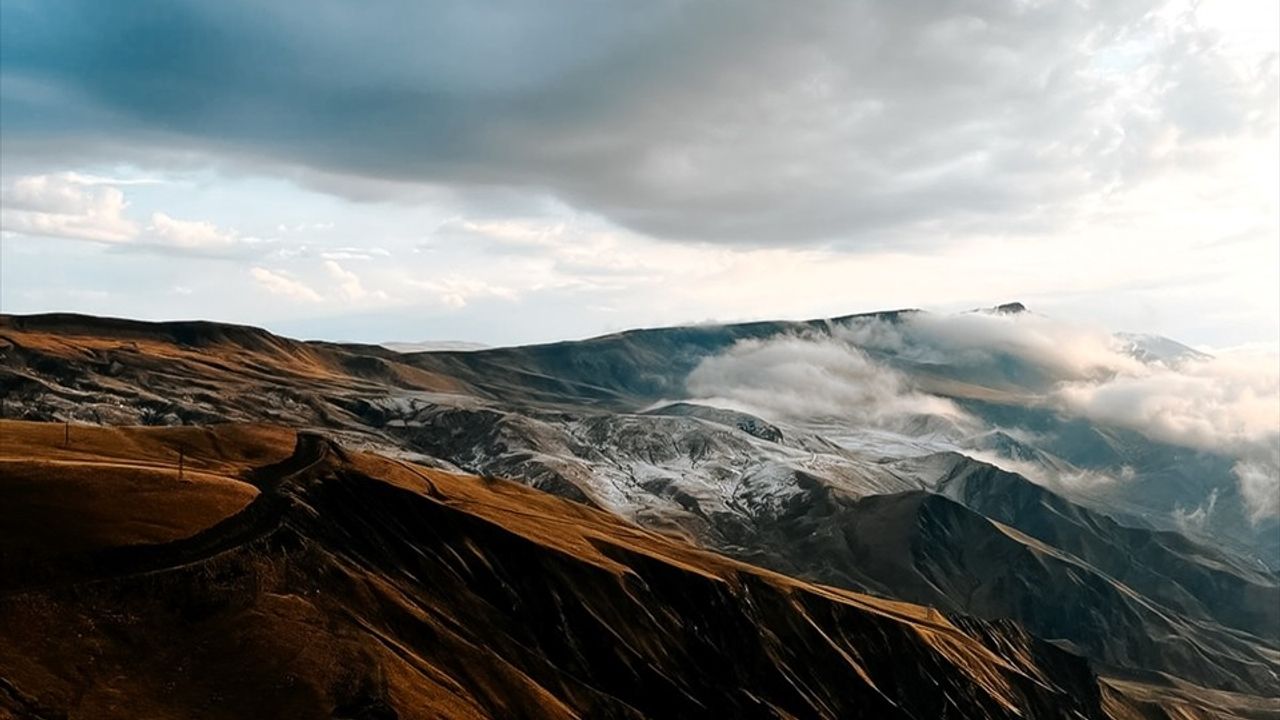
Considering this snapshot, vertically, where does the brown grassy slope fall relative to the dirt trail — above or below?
below

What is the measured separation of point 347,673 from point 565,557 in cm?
7018

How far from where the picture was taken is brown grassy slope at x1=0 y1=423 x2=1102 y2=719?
96938 mm

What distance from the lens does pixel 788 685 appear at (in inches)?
7490

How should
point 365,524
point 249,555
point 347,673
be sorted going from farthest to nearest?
point 365,524 → point 249,555 → point 347,673

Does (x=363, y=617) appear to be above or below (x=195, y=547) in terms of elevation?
below

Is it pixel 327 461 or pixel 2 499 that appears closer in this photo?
pixel 2 499

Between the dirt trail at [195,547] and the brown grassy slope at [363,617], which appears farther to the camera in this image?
the dirt trail at [195,547]

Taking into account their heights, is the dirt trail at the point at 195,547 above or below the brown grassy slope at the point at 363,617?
above

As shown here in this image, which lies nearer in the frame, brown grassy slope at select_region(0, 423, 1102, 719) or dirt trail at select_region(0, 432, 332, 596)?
brown grassy slope at select_region(0, 423, 1102, 719)

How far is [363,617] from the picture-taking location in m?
126

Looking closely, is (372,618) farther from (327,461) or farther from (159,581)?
(327,461)

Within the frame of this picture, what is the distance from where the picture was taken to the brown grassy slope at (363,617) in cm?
9694

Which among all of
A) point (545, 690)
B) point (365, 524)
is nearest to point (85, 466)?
point (365, 524)

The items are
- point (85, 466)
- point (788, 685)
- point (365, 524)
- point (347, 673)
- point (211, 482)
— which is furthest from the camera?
point (788, 685)
